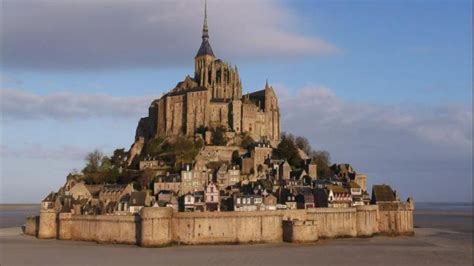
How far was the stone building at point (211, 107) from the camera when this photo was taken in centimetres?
7800

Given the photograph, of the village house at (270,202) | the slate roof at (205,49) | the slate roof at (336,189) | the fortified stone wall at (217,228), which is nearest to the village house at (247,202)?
the village house at (270,202)

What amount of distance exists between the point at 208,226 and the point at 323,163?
33.0m

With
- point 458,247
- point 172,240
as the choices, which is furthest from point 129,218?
point 458,247

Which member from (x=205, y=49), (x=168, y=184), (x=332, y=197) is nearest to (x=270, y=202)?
(x=332, y=197)

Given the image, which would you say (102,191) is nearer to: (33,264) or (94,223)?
(94,223)

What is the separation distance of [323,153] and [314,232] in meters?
38.0

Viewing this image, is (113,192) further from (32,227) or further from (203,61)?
(203,61)

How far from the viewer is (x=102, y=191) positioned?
60938 millimetres

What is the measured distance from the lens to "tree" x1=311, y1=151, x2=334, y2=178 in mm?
72750

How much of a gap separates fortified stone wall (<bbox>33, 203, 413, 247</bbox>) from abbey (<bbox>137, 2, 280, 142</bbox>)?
82.4 ft

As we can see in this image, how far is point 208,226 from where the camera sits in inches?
1877

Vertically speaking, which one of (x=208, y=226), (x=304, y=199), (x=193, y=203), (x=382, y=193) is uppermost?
(x=382, y=193)

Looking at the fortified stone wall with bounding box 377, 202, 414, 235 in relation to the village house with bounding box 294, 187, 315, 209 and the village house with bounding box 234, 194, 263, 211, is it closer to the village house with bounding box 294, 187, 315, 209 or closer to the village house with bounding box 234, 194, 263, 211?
the village house with bounding box 294, 187, 315, 209

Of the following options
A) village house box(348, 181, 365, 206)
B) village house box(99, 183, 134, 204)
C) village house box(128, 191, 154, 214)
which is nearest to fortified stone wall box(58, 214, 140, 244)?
village house box(128, 191, 154, 214)
